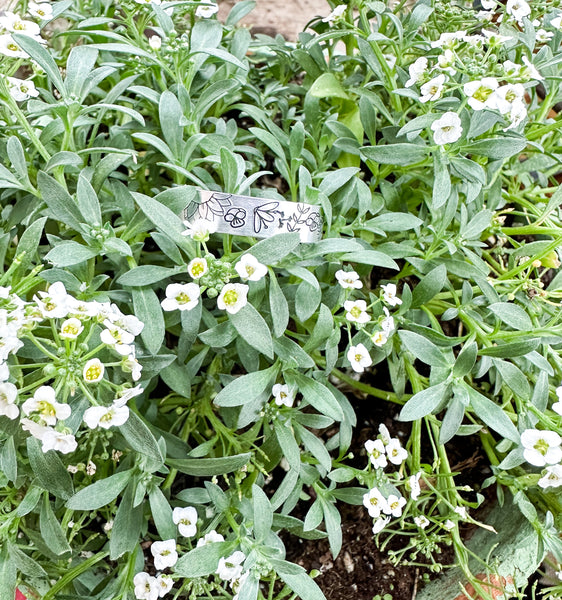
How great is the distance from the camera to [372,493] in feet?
4.33

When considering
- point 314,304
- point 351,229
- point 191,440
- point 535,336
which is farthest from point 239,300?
point 191,440

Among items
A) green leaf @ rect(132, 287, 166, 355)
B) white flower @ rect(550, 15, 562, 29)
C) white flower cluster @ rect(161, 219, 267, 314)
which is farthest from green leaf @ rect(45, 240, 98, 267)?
white flower @ rect(550, 15, 562, 29)

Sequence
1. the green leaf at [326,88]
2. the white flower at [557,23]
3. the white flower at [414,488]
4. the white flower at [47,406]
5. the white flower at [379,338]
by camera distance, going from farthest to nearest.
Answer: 1. the green leaf at [326,88]
2. the white flower at [557,23]
3. the white flower at [414,488]
4. the white flower at [379,338]
5. the white flower at [47,406]

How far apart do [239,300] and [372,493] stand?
22.5 inches

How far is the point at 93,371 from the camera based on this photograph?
3.19 feet

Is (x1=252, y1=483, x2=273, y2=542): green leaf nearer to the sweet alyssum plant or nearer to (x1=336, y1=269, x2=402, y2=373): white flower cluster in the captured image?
the sweet alyssum plant

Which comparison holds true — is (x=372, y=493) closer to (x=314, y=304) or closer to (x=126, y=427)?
(x=314, y=304)

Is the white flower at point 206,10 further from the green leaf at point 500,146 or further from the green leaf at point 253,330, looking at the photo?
the green leaf at point 253,330

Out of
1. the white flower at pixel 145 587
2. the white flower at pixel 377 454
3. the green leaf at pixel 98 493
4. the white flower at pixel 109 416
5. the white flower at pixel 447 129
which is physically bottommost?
the white flower at pixel 145 587

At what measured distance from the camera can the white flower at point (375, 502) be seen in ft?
4.32

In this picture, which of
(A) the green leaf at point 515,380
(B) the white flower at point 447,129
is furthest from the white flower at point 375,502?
(B) the white flower at point 447,129

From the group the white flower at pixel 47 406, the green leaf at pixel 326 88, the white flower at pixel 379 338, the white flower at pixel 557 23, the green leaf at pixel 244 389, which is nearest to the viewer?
the white flower at pixel 47 406

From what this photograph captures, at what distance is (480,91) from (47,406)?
104 centimetres

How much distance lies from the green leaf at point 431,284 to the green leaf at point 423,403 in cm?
23
